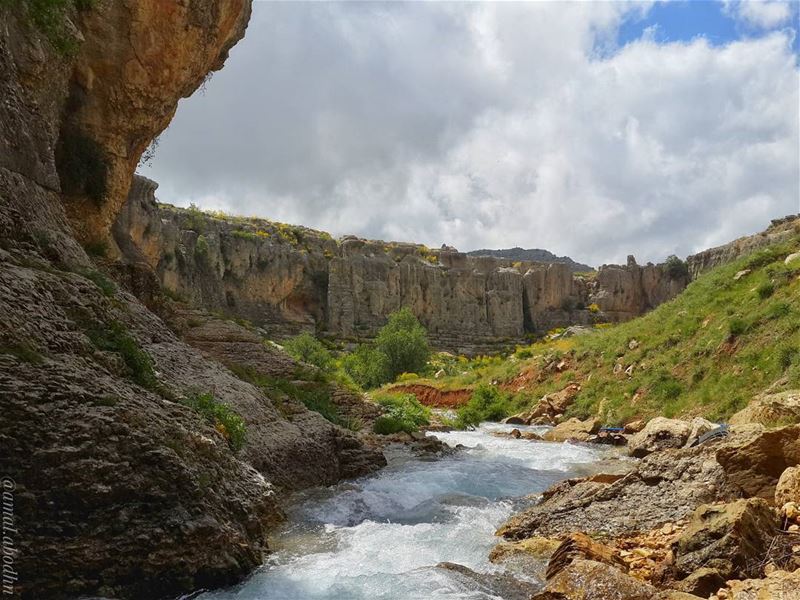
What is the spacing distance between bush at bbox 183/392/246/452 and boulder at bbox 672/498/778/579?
6182mm

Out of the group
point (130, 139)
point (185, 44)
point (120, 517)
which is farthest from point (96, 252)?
point (120, 517)

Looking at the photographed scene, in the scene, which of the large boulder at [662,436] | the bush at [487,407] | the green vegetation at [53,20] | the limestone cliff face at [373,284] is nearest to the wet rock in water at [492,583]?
the large boulder at [662,436]

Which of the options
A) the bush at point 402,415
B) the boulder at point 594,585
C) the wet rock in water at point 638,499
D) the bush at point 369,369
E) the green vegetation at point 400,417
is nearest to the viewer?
the boulder at point 594,585

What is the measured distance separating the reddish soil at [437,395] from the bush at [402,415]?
1093cm

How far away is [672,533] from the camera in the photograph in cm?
707

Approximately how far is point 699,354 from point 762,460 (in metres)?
15.1

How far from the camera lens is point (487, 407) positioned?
31.1 metres

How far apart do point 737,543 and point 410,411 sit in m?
18.1

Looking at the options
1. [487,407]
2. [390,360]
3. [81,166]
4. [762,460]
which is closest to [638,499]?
[762,460]

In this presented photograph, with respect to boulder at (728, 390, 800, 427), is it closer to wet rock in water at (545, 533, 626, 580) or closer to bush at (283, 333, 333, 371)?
wet rock in water at (545, 533, 626, 580)

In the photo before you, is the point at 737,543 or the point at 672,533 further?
the point at 672,533

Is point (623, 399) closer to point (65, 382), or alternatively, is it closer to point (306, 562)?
point (306, 562)

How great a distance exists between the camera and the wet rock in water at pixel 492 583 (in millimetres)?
6066

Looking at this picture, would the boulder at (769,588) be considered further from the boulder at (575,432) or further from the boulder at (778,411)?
the boulder at (575,432)
